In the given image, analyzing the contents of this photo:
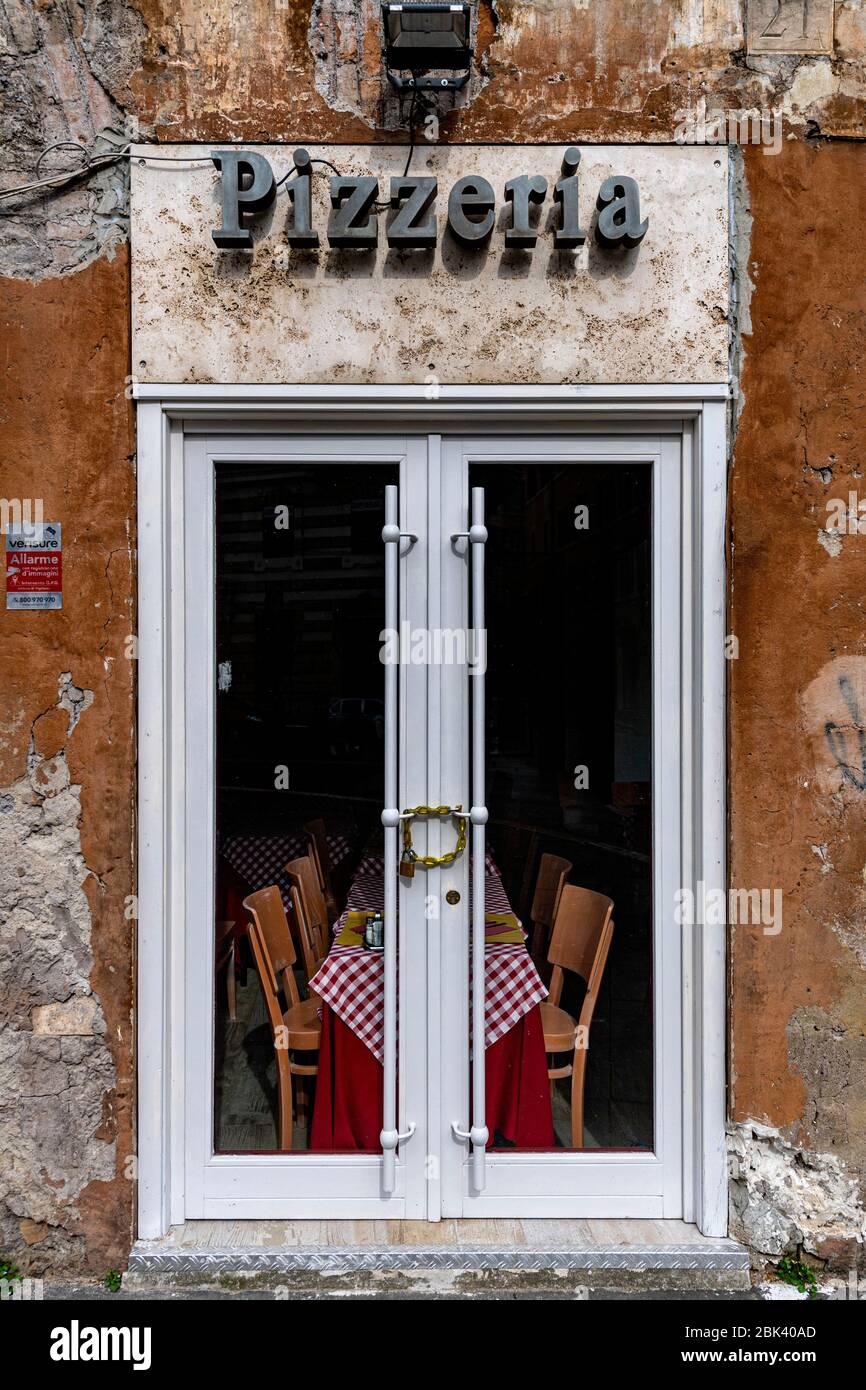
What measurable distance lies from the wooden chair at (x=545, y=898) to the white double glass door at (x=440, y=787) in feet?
0.06

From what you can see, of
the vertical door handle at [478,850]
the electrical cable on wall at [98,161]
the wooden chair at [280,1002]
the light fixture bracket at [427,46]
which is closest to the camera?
the light fixture bracket at [427,46]

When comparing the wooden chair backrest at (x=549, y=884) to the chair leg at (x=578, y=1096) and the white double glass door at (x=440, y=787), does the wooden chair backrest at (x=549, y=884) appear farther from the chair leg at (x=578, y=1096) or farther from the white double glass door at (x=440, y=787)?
the chair leg at (x=578, y=1096)

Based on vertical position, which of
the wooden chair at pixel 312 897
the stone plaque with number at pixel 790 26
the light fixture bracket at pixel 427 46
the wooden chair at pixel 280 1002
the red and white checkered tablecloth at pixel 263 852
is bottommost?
the wooden chair at pixel 280 1002

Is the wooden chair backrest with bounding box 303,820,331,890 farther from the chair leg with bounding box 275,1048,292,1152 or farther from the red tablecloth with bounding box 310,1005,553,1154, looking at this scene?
the chair leg with bounding box 275,1048,292,1152

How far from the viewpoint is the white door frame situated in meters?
3.08

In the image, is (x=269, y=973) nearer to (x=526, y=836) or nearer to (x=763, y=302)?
(x=526, y=836)

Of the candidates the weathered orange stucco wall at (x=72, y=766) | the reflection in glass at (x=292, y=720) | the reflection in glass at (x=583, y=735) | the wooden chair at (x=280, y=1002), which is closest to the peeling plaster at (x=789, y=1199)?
the reflection in glass at (x=583, y=735)

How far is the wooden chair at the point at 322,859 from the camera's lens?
3265 millimetres

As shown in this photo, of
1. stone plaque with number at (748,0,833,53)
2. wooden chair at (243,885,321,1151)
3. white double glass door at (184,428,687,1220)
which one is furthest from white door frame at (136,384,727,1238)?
stone plaque with number at (748,0,833,53)

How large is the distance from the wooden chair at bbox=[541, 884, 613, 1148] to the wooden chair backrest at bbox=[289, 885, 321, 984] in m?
0.81

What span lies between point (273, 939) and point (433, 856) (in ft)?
2.10

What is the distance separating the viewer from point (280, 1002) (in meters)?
3.30
